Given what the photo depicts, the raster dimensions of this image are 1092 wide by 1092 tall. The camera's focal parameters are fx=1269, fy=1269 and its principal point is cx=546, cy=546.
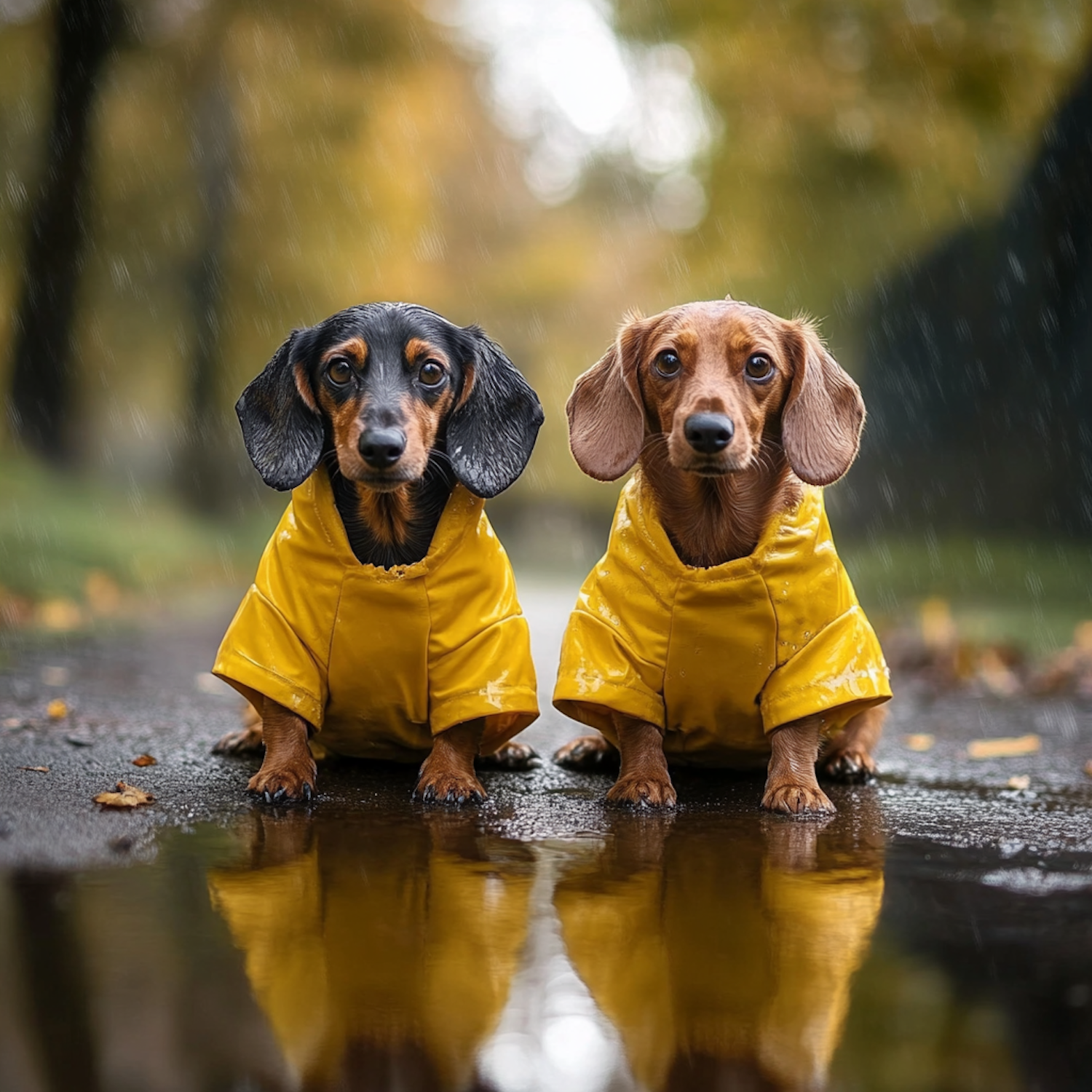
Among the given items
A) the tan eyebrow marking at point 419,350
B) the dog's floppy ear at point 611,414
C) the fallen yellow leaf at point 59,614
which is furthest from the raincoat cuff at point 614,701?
the fallen yellow leaf at point 59,614

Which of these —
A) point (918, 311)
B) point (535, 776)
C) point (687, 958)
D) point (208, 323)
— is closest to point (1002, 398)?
point (918, 311)

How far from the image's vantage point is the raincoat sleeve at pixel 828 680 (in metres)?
3.69

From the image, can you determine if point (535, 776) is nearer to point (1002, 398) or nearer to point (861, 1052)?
point (861, 1052)

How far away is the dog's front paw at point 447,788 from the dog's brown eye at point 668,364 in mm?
1350

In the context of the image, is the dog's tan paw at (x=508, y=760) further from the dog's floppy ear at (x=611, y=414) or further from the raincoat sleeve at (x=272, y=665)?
the dog's floppy ear at (x=611, y=414)

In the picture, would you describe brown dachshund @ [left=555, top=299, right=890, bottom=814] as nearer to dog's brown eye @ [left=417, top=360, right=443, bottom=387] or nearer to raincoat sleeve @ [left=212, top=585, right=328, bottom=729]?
dog's brown eye @ [left=417, top=360, right=443, bottom=387]

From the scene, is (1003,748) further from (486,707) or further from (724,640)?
(486,707)

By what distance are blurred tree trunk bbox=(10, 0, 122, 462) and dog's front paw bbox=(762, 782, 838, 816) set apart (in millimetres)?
10474

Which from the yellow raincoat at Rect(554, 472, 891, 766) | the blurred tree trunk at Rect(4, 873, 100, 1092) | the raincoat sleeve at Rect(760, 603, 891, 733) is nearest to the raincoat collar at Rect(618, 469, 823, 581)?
the yellow raincoat at Rect(554, 472, 891, 766)

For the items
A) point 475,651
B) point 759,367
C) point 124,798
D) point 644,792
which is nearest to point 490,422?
point 475,651

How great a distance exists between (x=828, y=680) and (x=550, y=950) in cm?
156

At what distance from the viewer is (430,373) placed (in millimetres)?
3939

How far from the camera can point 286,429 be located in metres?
3.93

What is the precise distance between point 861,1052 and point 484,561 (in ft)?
6.96
